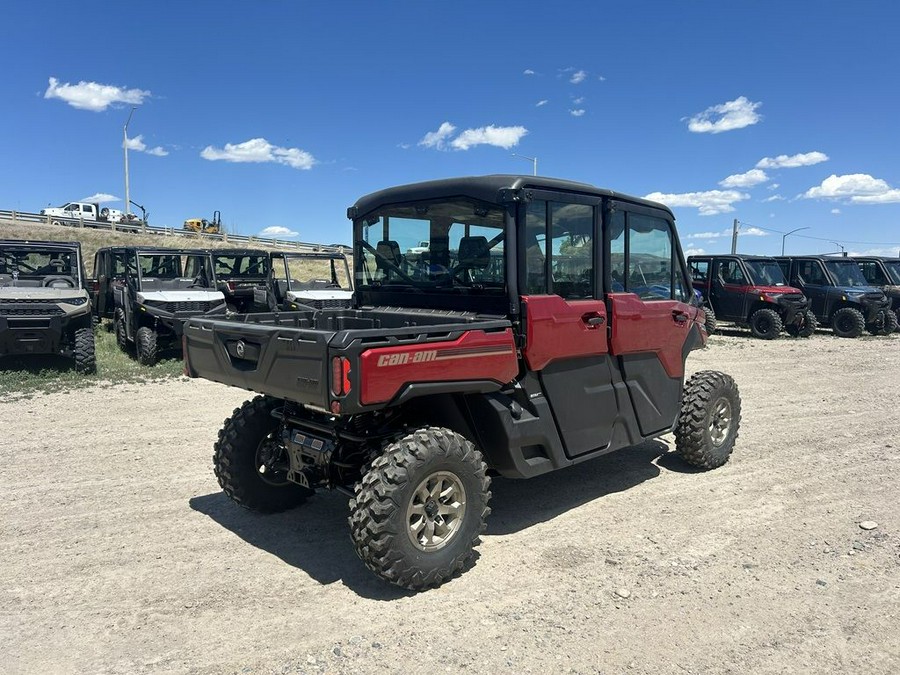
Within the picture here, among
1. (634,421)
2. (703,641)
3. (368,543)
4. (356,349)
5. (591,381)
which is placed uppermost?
(356,349)

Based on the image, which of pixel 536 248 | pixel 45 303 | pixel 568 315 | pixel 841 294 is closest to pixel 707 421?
pixel 568 315

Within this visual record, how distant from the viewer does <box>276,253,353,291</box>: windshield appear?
14.1 meters

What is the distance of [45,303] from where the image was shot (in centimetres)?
957

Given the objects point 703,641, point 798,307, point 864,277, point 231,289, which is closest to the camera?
point 703,641

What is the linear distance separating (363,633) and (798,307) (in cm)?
1661

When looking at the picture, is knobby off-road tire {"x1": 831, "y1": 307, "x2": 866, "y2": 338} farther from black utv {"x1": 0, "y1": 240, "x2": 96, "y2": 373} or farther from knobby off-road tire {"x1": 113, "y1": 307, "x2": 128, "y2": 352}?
black utv {"x1": 0, "y1": 240, "x2": 96, "y2": 373}

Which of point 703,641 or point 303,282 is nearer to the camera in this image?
point 703,641

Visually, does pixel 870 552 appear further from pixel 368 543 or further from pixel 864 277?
pixel 864 277

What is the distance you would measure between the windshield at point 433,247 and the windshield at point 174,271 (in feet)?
28.2

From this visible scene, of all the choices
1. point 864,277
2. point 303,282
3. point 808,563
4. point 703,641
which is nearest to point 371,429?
point 703,641

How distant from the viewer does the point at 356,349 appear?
318 centimetres

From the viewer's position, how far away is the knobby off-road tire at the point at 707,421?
18.1ft

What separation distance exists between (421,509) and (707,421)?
3.09 meters

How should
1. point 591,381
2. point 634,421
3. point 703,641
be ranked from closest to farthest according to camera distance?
point 703,641
point 591,381
point 634,421
